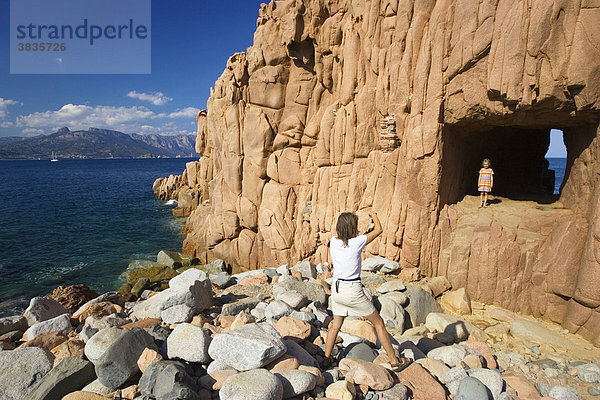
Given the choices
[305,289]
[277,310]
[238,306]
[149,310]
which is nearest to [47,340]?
[149,310]

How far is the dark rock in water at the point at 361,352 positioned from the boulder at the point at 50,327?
598 centimetres

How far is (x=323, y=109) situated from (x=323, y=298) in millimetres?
11324

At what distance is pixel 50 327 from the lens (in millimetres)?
6648

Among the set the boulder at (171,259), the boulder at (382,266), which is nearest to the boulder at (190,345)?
the boulder at (382,266)

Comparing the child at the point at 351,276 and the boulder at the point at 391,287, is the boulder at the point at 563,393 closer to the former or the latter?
the child at the point at 351,276

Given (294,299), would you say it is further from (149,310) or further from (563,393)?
(563,393)

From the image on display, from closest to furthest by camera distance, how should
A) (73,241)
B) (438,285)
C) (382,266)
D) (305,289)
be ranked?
1. (305,289)
2. (438,285)
3. (382,266)
4. (73,241)

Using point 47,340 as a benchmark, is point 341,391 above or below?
above

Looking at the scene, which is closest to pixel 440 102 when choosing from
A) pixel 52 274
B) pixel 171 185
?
pixel 52 274

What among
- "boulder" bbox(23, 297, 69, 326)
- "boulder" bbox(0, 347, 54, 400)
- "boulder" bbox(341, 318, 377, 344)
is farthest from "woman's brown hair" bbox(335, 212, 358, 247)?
"boulder" bbox(23, 297, 69, 326)

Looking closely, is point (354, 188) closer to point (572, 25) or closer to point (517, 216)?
point (517, 216)

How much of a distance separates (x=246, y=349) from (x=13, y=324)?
602cm

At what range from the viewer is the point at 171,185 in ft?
164

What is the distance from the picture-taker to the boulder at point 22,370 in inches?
174
